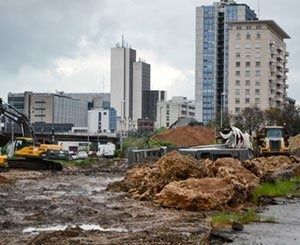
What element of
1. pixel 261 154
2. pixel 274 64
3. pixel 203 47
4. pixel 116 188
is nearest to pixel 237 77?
pixel 274 64

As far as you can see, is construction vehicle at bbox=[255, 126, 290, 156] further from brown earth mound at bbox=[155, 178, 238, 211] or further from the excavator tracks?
brown earth mound at bbox=[155, 178, 238, 211]

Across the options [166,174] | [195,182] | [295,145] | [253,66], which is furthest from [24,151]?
[253,66]

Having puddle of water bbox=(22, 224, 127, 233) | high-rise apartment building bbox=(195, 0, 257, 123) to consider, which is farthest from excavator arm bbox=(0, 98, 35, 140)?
high-rise apartment building bbox=(195, 0, 257, 123)

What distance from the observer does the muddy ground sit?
1539 cm

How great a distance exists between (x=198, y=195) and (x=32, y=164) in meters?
30.2

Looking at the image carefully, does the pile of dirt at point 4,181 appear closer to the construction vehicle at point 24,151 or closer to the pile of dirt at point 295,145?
the construction vehicle at point 24,151

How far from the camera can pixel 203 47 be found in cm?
19538

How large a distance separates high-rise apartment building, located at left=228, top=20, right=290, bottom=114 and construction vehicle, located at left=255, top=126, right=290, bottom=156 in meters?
107

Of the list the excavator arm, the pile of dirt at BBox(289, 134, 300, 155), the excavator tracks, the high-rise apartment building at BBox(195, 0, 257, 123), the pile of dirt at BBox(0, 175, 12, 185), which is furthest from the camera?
the high-rise apartment building at BBox(195, 0, 257, 123)

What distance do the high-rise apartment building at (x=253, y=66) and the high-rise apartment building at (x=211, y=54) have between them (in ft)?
71.6

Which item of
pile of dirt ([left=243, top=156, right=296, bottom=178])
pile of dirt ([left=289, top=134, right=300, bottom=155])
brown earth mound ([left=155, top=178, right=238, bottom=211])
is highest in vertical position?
Answer: pile of dirt ([left=289, top=134, right=300, bottom=155])

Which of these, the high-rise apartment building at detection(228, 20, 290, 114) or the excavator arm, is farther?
the high-rise apartment building at detection(228, 20, 290, 114)

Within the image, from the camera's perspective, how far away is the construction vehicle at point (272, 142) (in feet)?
167

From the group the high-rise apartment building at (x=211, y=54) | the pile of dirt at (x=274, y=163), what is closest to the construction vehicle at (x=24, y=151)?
the pile of dirt at (x=274, y=163)
